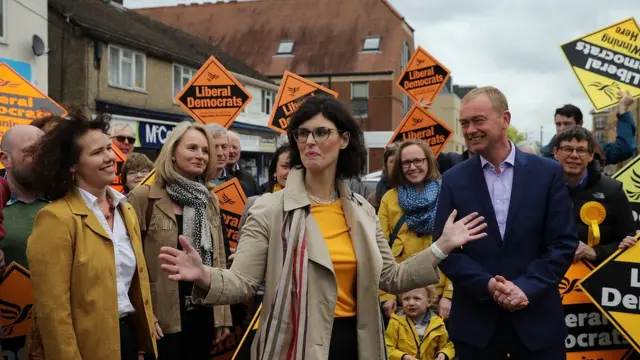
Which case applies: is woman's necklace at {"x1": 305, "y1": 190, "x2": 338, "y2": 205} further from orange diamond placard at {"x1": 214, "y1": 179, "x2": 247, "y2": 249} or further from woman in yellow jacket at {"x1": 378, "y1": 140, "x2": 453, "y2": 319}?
orange diamond placard at {"x1": 214, "y1": 179, "x2": 247, "y2": 249}

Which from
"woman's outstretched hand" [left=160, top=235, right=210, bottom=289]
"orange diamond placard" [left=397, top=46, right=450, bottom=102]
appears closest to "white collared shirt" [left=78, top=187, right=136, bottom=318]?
"woman's outstretched hand" [left=160, top=235, right=210, bottom=289]

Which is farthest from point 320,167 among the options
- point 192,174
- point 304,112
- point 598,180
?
point 598,180

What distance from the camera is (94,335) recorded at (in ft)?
11.5

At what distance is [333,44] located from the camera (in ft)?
152

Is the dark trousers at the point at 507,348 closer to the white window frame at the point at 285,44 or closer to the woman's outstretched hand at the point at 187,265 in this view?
the woman's outstretched hand at the point at 187,265

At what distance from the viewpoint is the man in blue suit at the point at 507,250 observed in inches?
146

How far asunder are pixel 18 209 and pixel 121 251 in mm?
738

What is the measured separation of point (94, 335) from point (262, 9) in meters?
48.3

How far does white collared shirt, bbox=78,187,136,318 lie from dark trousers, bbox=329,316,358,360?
4.46ft

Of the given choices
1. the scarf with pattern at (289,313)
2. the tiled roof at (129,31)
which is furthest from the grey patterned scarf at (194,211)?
the tiled roof at (129,31)

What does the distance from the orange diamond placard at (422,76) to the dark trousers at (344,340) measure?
288 inches

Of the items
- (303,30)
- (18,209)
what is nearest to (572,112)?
(18,209)

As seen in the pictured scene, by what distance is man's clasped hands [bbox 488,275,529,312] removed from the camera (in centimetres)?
360

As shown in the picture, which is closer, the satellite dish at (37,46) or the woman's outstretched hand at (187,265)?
the woman's outstretched hand at (187,265)
